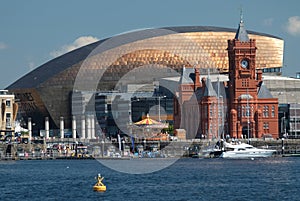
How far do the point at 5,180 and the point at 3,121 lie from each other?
2918 inches

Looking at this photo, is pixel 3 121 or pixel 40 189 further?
pixel 3 121

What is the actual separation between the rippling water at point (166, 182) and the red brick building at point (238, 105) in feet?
136

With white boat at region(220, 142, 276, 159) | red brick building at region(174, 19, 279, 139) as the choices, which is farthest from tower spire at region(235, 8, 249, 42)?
white boat at region(220, 142, 276, 159)

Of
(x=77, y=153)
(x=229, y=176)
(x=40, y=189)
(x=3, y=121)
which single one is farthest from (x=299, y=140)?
(x=40, y=189)

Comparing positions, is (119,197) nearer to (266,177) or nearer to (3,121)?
(266,177)

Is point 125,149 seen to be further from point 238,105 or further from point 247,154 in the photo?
point 247,154

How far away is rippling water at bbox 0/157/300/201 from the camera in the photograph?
8962 cm

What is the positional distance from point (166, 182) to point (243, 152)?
171 ft

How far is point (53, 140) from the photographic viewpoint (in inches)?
7495

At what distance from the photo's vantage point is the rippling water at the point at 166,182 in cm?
8962

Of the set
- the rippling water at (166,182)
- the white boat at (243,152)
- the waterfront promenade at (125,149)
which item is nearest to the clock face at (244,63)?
the waterfront promenade at (125,149)

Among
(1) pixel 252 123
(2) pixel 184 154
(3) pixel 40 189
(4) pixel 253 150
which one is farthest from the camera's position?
(1) pixel 252 123

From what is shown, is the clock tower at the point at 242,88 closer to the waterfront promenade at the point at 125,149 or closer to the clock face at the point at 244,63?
the clock face at the point at 244,63

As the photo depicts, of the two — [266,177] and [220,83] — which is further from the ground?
[220,83]
